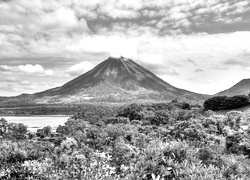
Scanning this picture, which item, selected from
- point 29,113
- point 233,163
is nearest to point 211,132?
point 233,163

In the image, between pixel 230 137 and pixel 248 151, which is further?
pixel 230 137

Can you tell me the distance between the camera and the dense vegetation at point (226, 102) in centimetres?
4981

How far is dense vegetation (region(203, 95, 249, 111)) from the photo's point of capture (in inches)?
1961

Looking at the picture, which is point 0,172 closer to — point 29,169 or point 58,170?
point 29,169

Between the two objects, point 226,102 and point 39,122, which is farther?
point 39,122

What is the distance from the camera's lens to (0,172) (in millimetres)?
6969

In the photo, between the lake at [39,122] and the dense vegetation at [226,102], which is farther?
the lake at [39,122]

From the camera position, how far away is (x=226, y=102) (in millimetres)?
51062

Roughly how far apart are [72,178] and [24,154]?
2.92 metres

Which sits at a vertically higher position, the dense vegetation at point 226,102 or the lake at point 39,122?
the dense vegetation at point 226,102

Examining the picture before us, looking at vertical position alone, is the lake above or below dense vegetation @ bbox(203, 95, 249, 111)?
below

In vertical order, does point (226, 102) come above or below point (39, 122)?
above

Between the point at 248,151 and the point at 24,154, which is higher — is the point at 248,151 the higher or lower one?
the lower one

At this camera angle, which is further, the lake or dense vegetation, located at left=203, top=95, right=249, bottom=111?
the lake
